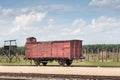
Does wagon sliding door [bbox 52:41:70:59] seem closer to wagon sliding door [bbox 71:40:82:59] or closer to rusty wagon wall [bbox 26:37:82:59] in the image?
rusty wagon wall [bbox 26:37:82:59]

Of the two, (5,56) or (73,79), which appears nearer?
(73,79)

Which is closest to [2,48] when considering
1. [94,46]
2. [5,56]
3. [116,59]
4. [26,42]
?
[5,56]

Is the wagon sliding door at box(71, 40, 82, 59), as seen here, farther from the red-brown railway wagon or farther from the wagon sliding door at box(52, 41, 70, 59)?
the wagon sliding door at box(52, 41, 70, 59)

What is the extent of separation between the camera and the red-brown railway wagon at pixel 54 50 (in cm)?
3734

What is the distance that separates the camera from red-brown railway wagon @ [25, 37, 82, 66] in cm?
3734

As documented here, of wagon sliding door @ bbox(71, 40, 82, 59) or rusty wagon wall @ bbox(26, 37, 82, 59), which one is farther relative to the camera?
wagon sliding door @ bbox(71, 40, 82, 59)

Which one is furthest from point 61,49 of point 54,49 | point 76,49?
point 76,49

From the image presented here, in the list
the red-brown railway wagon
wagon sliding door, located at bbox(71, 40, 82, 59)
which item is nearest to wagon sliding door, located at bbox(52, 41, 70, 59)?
the red-brown railway wagon

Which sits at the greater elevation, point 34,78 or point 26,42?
point 26,42

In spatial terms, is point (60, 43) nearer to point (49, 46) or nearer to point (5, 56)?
point (49, 46)

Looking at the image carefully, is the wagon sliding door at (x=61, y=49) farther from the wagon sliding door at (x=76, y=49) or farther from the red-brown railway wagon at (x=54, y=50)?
the wagon sliding door at (x=76, y=49)

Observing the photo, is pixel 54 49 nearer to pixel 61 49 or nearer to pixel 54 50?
pixel 54 50

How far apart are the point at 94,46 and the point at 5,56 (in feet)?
331

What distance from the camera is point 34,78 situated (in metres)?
21.9
